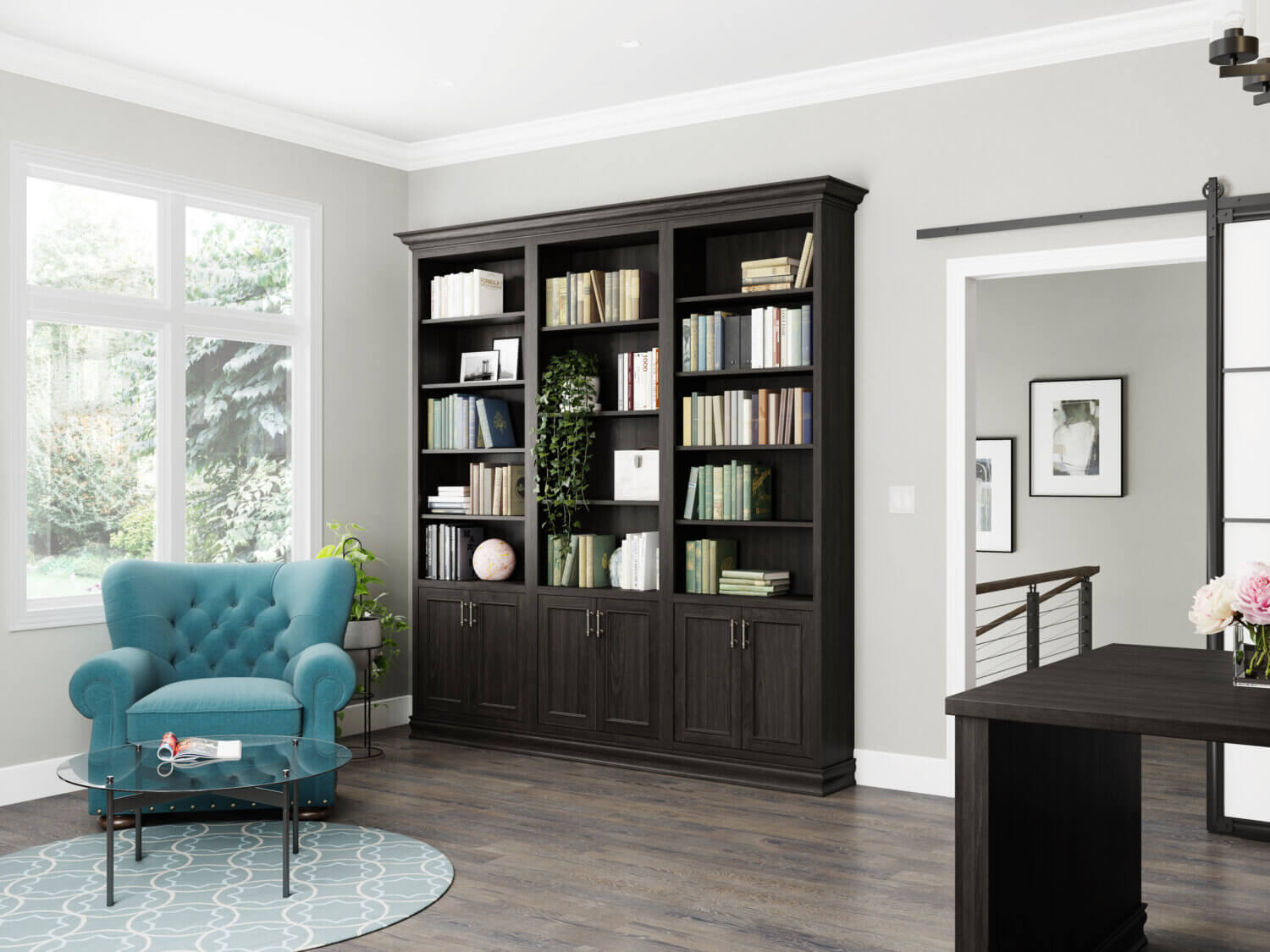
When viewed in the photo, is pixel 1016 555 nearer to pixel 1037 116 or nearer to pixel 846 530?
pixel 846 530

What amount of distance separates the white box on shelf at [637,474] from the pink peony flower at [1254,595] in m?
3.19

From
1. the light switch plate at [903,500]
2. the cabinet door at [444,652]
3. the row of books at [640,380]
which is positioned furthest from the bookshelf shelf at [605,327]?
the cabinet door at [444,652]

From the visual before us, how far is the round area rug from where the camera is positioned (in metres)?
3.51

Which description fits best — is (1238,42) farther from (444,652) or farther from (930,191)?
(444,652)

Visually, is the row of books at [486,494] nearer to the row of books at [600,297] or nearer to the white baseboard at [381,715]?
the row of books at [600,297]

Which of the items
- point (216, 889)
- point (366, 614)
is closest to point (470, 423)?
point (366, 614)

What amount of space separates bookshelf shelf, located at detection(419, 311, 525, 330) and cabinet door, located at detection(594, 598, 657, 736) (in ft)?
5.01

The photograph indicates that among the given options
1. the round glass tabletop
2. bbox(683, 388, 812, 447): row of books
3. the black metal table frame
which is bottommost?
the black metal table frame

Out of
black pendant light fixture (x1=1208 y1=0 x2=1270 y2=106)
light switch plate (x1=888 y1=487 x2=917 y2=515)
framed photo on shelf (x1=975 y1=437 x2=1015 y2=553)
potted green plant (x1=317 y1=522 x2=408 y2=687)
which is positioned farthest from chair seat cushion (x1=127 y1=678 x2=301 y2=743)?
framed photo on shelf (x1=975 y1=437 x2=1015 y2=553)

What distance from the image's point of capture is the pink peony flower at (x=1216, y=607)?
2822mm

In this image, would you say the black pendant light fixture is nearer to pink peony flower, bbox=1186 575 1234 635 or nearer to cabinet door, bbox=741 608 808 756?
pink peony flower, bbox=1186 575 1234 635

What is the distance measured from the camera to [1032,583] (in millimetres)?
6258

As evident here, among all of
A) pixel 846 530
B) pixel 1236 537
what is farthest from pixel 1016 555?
pixel 1236 537

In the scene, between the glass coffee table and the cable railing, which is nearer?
the glass coffee table
